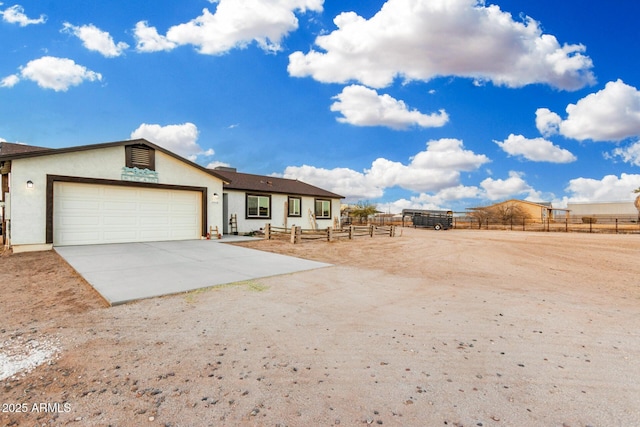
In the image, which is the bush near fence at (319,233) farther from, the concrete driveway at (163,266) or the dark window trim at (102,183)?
the concrete driveway at (163,266)

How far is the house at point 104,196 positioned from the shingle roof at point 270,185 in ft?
11.0

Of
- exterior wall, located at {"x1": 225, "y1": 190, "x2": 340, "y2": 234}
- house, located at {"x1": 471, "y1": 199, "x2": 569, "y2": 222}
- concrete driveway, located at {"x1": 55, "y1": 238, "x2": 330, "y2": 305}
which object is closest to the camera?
concrete driveway, located at {"x1": 55, "y1": 238, "x2": 330, "y2": 305}

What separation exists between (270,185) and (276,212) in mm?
1899

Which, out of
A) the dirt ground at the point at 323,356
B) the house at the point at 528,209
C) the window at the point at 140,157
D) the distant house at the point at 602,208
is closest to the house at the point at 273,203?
the window at the point at 140,157

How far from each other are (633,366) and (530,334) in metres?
0.96

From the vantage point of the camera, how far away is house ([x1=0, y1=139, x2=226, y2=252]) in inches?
416

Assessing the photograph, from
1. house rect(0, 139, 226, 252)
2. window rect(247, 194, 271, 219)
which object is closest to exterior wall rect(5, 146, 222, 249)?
house rect(0, 139, 226, 252)

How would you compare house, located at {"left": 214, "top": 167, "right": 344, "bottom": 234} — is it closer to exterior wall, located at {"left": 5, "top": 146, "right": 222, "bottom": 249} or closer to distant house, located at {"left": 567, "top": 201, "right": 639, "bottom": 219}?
exterior wall, located at {"left": 5, "top": 146, "right": 222, "bottom": 249}

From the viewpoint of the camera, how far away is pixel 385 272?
324 inches

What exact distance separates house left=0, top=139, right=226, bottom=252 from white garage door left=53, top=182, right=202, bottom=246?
3cm

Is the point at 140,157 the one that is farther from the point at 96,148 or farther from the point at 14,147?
the point at 14,147

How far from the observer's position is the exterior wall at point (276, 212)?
59.6 ft

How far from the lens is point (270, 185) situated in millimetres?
20656

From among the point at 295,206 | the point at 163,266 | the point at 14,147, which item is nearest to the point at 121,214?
the point at 163,266
